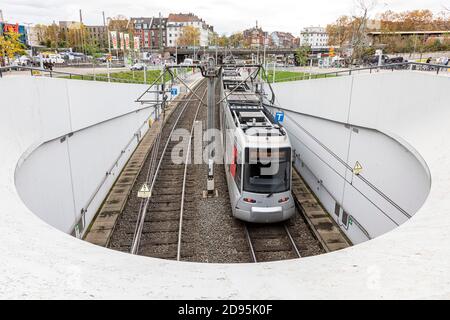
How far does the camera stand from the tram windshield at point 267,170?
9.73 meters

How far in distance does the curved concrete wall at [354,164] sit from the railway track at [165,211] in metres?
5.28

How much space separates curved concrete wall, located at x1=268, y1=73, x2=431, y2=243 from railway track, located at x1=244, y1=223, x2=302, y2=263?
1.97 meters

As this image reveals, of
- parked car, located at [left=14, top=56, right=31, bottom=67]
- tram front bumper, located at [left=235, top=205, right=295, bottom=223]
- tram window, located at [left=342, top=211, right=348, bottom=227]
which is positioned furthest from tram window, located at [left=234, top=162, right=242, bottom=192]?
parked car, located at [left=14, top=56, right=31, bottom=67]

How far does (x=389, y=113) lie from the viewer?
8.23 meters

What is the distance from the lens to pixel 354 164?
10344mm

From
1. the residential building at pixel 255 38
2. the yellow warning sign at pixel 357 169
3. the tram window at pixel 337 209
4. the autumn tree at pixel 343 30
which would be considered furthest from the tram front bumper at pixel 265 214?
the residential building at pixel 255 38

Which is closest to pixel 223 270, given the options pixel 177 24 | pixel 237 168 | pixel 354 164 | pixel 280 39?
pixel 237 168

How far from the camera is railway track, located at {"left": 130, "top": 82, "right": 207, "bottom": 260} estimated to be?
9672 millimetres

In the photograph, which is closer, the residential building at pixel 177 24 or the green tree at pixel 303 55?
the green tree at pixel 303 55

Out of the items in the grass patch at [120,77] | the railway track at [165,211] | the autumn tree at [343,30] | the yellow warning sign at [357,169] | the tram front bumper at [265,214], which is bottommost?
the railway track at [165,211]

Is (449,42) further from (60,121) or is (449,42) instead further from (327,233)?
(60,121)

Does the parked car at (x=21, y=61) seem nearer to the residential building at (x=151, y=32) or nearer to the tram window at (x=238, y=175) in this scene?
the tram window at (x=238, y=175)
